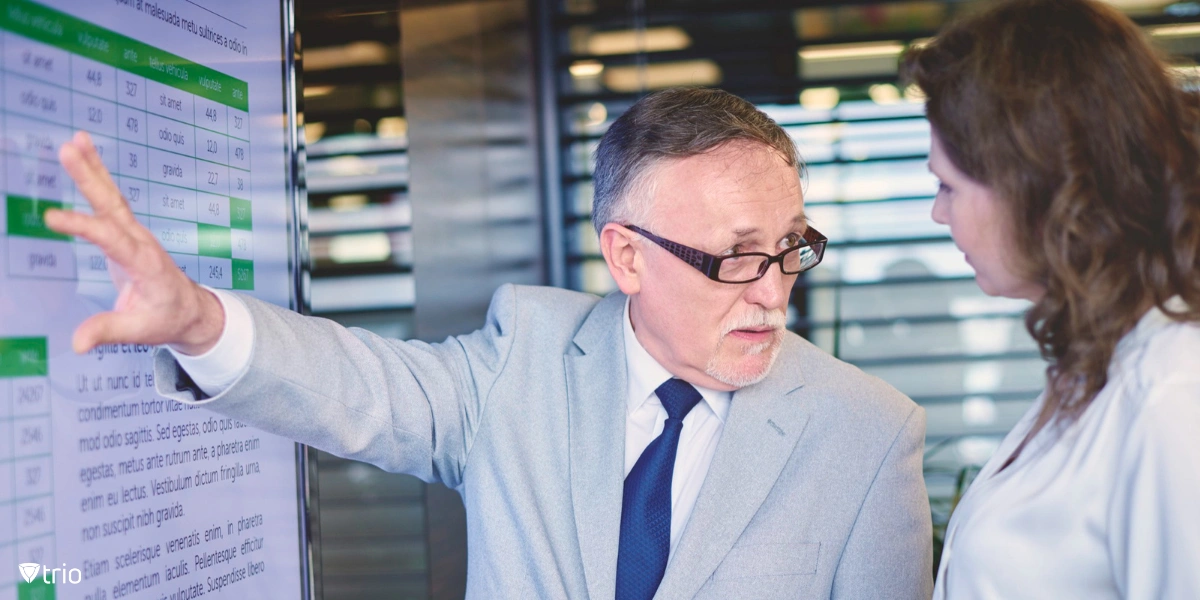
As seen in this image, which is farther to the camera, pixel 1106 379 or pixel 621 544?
pixel 621 544

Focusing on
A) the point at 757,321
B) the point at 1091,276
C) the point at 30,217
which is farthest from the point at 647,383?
the point at 30,217

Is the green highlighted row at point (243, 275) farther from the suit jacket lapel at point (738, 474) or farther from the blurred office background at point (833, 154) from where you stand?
the blurred office background at point (833, 154)

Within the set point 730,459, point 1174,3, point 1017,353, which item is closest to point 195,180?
point 730,459

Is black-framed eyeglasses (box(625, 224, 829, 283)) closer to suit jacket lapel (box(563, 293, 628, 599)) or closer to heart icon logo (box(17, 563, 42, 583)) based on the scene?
suit jacket lapel (box(563, 293, 628, 599))

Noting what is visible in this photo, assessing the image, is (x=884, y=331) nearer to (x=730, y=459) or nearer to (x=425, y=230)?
(x=425, y=230)

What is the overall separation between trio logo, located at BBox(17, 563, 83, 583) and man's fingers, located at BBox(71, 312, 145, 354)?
236mm

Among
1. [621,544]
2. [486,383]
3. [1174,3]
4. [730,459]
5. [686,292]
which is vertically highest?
[1174,3]

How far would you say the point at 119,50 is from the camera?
1.16 m

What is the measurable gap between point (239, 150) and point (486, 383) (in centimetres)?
62

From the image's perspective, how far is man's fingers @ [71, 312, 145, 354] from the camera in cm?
98

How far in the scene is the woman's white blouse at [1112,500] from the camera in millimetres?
1017

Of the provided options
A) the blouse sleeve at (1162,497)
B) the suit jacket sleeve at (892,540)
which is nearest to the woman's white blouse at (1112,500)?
the blouse sleeve at (1162,497)

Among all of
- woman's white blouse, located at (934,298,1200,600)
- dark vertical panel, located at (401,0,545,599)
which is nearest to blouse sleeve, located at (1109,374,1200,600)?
woman's white blouse, located at (934,298,1200,600)

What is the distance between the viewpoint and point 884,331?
157 inches
